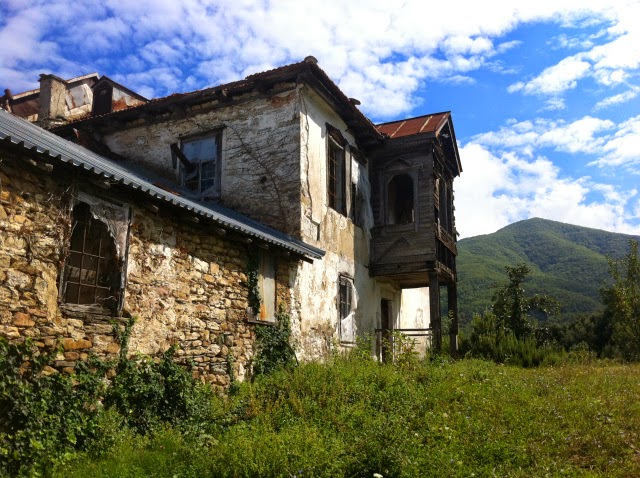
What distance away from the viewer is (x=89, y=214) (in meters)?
7.46

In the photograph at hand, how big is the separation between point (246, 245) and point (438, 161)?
7.79 metres

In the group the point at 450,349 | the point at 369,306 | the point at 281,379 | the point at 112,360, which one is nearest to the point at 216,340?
the point at 281,379

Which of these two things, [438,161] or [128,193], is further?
[438,161]

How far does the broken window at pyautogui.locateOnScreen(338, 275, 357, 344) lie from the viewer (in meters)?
13.5

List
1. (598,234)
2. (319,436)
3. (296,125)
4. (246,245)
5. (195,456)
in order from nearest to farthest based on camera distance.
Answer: (195,456)
(319,436)
(246,245)
(296,125)
(598,234)

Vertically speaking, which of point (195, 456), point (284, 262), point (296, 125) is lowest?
point (195, 456)

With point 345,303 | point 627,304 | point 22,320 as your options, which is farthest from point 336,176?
point 627,304

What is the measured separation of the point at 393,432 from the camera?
20.8 ft

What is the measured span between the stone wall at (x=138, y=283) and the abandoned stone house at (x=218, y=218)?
0.08 feet


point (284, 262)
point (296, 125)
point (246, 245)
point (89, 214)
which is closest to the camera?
point (89, 214)

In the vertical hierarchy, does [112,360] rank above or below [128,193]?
below

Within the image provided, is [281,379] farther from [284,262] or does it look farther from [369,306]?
[369,306]

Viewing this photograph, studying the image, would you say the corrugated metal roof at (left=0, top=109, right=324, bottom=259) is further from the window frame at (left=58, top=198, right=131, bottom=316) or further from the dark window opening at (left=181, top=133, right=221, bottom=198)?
the dark window opening at (left=181, top=133, right=221, bottom=198)

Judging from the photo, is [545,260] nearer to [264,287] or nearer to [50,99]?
[50,99]
